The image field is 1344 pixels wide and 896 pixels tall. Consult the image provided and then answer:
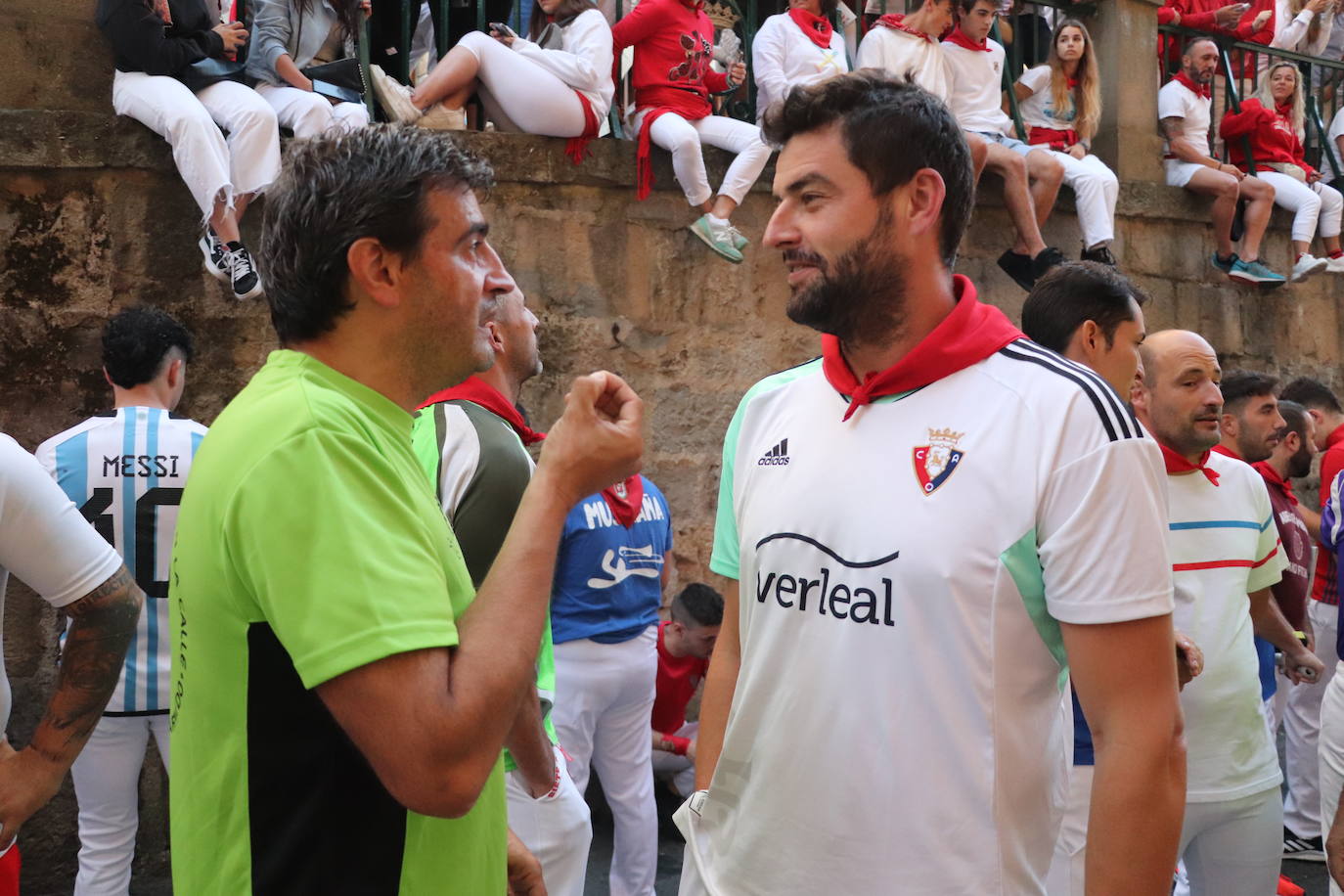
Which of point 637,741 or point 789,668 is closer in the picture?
point 789,668

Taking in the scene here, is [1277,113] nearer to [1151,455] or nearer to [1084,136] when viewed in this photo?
[1084,136]

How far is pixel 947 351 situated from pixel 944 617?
1.40ft

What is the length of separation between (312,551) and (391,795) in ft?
1.03

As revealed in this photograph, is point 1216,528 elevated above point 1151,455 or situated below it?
below

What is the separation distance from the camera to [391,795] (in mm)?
1505

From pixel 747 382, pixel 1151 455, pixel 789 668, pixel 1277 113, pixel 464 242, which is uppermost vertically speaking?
pixel 1277 113

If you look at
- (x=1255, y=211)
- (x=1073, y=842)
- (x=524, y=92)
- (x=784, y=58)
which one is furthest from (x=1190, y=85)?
(x=1073, y=842)

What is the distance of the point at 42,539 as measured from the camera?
227 cm

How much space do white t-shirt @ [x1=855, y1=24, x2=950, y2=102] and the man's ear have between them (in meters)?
5.70

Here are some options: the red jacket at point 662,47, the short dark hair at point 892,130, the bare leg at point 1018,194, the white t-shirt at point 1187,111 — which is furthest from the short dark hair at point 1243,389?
the short dark hair at point 892,130

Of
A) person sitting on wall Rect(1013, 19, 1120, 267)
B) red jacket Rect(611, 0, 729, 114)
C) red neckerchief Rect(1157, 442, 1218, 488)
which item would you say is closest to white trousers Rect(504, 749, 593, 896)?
red neckerchief Rect(1157, 442, 1218, 488)

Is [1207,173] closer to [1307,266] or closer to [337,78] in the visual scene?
[1307,266]

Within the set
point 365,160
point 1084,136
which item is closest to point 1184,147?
point 1084,136

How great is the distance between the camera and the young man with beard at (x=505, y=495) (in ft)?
9.10
